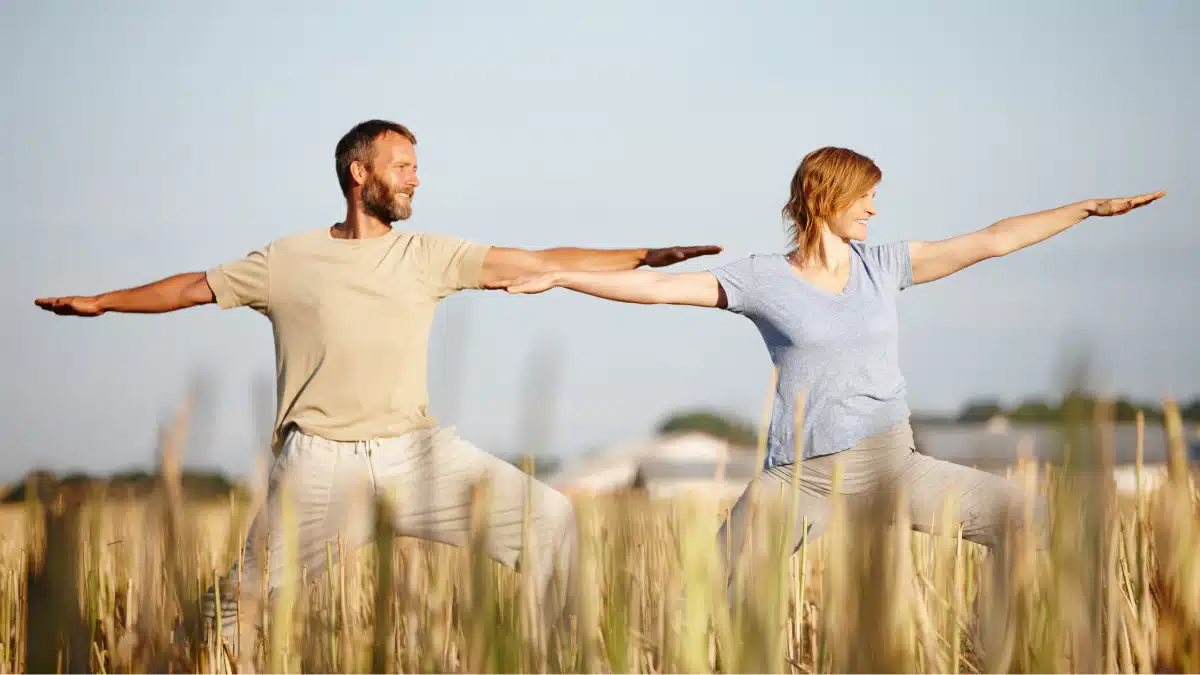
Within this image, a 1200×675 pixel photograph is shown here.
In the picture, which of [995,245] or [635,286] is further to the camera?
[995,245]

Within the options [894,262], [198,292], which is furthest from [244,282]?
[894,262]

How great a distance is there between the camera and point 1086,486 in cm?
172

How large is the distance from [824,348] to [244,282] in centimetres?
191

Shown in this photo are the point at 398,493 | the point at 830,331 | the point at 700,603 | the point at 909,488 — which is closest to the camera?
the point at 700,603

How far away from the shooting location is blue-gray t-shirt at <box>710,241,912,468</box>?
4156 millimetres

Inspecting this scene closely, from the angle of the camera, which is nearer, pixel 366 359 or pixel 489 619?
pixel 489 619

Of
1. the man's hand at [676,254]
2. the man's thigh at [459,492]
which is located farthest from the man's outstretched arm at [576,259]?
the man's thigh at [459,492]

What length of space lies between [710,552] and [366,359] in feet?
7.18

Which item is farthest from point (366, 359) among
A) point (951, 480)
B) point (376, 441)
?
point (951, 480)

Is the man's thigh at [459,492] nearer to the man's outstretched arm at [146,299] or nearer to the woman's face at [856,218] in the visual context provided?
the man's outstretched arm at [146,299]

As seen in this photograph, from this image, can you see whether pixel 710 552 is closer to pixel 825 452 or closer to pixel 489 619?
pixel 489 619

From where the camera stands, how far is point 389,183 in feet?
15.7

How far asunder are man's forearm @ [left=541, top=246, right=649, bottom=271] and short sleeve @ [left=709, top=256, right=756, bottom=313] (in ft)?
1.64

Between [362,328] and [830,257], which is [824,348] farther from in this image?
[362,328]
